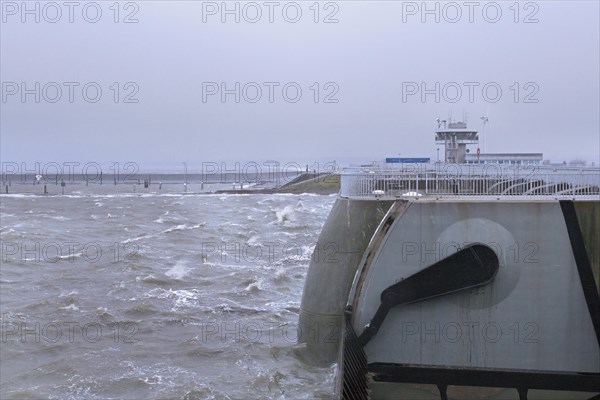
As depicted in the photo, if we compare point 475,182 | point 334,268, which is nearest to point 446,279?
point 334,268

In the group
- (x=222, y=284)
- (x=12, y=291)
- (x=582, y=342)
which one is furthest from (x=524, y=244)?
(x=12, y=291)

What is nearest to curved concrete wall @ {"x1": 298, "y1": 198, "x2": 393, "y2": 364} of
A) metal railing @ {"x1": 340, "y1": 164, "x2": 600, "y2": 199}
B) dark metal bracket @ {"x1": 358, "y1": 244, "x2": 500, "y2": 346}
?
metal railing @ {"x1": 340, "y1": 164, "x2": 600, "y2": 199}

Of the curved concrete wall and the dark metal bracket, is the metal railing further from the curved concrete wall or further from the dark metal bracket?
the dark metal bracket

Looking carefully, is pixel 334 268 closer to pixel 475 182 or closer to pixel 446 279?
pixel 446 279

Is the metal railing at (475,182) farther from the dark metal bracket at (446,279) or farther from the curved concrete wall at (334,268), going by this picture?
the dark metal bracket at (446,279)

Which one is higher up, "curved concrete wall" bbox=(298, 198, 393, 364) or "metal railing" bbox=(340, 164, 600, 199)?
"metal railing" bbox=(340, 164, 600, 199)

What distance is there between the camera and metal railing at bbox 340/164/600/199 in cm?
1296

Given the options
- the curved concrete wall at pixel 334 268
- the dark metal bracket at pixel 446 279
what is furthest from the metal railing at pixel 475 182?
the dark metal bracket at pixel 446 279

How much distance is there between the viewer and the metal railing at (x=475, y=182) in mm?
12961

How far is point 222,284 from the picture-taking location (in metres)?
23.8

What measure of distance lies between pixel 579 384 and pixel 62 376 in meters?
10.7

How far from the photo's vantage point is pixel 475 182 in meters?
14.3

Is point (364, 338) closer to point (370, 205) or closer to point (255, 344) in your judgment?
point (370, 205)

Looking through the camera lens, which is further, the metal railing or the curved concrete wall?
the curved concrete wall
